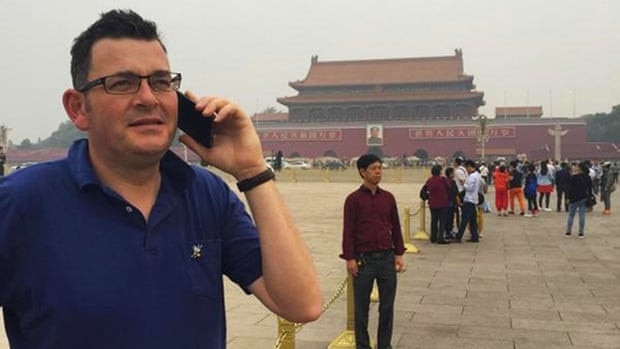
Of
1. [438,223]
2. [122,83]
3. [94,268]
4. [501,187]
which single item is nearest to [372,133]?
[501,187]

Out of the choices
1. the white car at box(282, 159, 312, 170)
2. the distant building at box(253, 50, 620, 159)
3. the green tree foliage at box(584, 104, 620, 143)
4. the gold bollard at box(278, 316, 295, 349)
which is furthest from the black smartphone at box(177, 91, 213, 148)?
the green tree foliage at box(584, 104, 620, 143)

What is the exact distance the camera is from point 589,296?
5758 millimetres

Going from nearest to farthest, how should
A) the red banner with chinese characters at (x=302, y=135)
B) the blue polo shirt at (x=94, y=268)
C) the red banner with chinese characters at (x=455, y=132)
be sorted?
1. the blue polo shirt at (x=94, y=268)
2. the red banner with chinese characters at (x=455, y=132)
3. the red banner with chinese characters at (x=302, y=135)

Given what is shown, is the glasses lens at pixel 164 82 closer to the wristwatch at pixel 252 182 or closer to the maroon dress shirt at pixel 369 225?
the wristwatch at pixel 252 182

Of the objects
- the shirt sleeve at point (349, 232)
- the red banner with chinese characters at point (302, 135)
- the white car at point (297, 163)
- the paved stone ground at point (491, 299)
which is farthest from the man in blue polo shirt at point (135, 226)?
the red banner with chinese characters at point (302, 135)

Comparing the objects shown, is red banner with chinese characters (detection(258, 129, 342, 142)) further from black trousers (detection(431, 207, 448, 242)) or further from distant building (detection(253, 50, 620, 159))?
black trousers (detection(431, 207, 448, 242))

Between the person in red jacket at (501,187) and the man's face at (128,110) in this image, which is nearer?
the man's face at (128,110)

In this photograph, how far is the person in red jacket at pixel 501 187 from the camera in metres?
12.5

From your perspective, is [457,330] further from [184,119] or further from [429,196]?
[429,196]

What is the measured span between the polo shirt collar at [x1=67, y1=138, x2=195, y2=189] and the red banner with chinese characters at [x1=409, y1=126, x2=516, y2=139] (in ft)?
159

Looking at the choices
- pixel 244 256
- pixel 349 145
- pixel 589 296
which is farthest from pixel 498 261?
pixel 349 145

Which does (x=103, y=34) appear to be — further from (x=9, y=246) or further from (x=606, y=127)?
(x=606, y=127)

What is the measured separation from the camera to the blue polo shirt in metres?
1.08

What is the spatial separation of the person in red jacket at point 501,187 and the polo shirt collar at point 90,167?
11.8 metres
